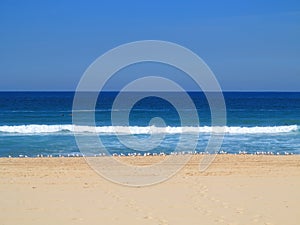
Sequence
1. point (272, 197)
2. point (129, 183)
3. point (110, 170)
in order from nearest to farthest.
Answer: point (272, 197) < point (129, 183) < point (110, 170)

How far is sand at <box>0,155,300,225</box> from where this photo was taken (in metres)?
7.59

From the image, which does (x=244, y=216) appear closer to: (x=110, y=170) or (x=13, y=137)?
(x=110, y=170)

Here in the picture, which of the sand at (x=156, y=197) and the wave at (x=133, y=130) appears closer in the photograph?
the sand at (x=156, y=197)

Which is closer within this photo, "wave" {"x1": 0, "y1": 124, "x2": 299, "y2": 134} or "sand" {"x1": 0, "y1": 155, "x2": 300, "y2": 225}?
"sand" {"x1": 0, "y1": 155, "x2": 300, "y2": 225}

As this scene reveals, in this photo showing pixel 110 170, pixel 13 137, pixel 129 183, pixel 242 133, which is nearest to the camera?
pixel 129 183

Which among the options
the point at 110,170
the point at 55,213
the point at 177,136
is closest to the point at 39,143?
the point at 177,136

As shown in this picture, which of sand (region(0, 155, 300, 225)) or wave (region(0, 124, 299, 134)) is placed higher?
sand (region(0, 155, 300, 225))

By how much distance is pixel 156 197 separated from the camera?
9.17m

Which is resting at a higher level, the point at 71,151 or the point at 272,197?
the point at 272,197

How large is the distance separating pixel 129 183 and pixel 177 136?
49.7ft

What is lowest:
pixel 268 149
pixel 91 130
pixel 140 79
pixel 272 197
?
pixel 91 130

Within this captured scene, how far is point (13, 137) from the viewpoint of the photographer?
25.3 metres

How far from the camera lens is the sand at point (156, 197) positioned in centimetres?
759

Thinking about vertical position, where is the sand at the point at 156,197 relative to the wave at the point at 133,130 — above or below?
above
